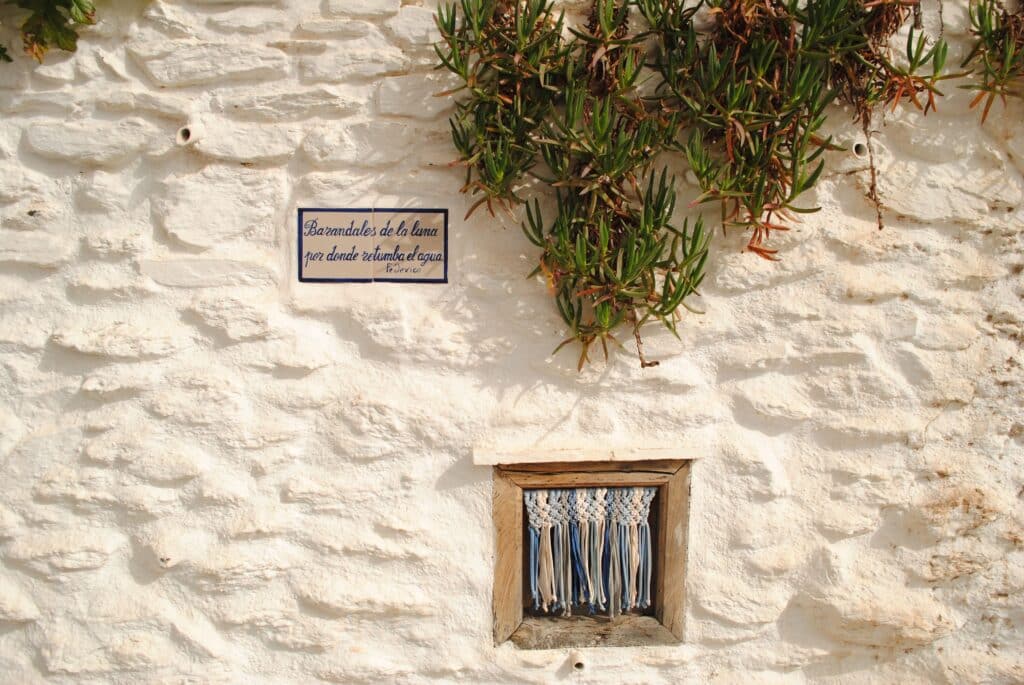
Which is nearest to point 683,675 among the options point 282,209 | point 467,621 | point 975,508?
point 467,621

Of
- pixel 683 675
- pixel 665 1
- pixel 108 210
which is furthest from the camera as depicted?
pixel 683 675

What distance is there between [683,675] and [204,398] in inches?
60.4

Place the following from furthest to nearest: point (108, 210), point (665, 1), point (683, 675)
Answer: point (683, 675)
point (108, 210)
point (665, 1)

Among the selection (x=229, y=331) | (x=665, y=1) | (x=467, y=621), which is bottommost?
(x=467, y=621)

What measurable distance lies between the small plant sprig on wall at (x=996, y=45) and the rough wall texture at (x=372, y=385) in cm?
8

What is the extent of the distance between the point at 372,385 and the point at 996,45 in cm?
185

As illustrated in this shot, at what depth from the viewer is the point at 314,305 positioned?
1948 mm

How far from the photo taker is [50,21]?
6.06 ft

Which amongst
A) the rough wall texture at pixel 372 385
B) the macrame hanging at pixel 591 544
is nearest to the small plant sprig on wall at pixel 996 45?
the rough wall texture at pixel 372 385

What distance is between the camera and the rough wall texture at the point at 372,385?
1911mm

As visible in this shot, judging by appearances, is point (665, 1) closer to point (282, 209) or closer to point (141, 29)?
point (282, 209)

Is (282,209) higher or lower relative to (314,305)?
higher

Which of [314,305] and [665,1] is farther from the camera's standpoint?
[314,305]

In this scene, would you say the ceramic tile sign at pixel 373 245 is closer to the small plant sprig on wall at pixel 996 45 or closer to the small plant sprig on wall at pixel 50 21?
the small plant sprig on wall at pixel 50 21
